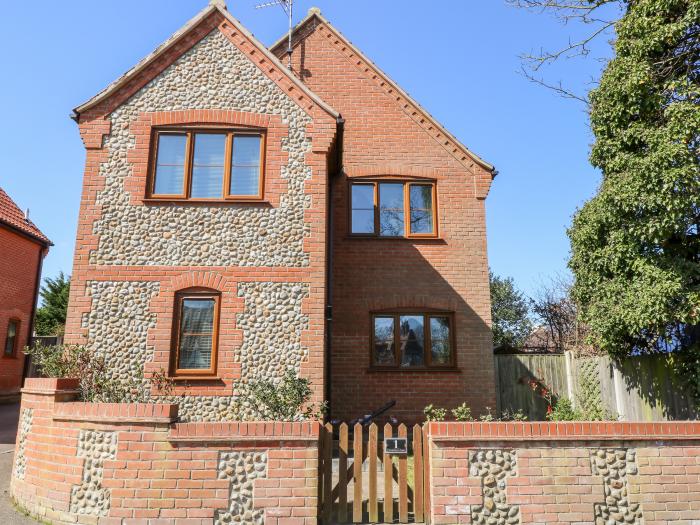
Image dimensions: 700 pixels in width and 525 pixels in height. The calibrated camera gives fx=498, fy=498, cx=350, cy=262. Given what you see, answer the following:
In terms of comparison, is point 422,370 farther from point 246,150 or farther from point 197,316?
point 246,150

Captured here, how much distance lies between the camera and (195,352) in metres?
9.98

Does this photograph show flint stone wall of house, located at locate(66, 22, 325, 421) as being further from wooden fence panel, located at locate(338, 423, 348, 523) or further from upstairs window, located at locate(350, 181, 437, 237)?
wooden fence panel, located at locate(338, 423, 348, 523)

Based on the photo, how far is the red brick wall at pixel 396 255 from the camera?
12.7 meters

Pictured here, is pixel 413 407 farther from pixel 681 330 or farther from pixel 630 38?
pixel 630 38

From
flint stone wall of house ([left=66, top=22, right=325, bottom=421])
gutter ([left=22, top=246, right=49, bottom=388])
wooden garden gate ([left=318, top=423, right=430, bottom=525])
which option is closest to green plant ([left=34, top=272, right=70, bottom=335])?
gutter ([left=22, top=246, right=49, bottom=388])

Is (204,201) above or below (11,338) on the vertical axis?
above

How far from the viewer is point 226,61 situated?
1124 centimetres

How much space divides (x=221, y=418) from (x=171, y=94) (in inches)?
278

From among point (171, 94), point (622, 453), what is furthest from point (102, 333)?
point (622, 453)

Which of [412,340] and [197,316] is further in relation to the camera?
[412,340]

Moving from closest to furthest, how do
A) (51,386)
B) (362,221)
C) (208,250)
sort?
(51,386), (208,250), (362,221)

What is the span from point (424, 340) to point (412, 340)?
12.3 inches

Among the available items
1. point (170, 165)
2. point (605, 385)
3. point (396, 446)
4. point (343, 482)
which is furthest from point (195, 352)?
point (605, 385)

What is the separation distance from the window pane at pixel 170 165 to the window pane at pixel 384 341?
594cm
